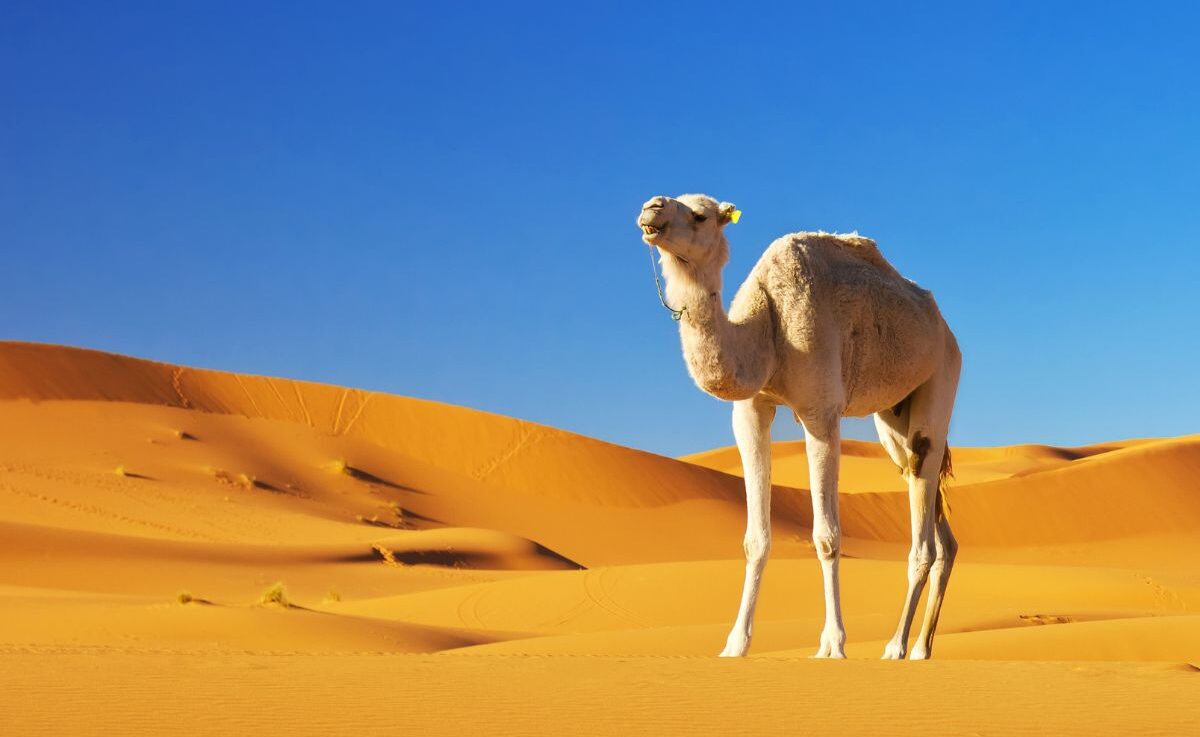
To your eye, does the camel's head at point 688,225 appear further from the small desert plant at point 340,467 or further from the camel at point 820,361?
the small desert plant at point 340,467

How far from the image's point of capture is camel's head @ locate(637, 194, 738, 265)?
322 inches

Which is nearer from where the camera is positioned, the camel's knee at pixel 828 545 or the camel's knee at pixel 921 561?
the camel's knee at pixel 828 545

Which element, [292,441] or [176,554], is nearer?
[176,554]

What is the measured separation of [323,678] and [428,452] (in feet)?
128

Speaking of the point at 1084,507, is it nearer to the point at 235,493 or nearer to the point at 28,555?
the point at 235,493

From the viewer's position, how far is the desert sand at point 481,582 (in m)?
6.38

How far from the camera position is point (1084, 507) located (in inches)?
1770

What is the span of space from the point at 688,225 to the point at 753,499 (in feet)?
6.00

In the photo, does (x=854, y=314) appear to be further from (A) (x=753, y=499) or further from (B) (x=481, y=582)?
(B) (x=481, y=582)

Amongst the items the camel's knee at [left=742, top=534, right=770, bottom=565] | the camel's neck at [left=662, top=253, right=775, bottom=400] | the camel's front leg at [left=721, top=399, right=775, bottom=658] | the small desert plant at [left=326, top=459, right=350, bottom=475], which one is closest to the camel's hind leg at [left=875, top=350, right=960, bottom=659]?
the camel's front leg at [left=721, top=399, right=775, bottom=658]

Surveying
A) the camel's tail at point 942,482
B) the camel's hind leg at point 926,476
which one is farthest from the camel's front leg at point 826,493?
the camel's tail at point 942,482

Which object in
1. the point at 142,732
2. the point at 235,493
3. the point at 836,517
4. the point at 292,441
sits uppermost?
the point at 292,441

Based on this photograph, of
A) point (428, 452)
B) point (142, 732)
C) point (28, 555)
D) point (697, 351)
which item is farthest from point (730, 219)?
point (428, 452)

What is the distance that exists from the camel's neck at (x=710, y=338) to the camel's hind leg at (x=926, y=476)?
6.49 feet
